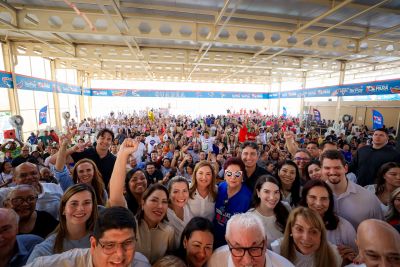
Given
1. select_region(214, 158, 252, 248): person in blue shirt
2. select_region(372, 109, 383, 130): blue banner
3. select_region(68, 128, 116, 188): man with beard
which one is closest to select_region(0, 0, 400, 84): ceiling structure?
select_region(372, 109, 383, 130): blue banner

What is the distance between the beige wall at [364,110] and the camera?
12.1 m

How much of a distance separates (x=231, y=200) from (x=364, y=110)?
54.7 ft

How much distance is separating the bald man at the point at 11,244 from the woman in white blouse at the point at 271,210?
2118 millimetres

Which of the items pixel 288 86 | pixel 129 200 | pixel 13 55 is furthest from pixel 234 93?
pixel 129 200

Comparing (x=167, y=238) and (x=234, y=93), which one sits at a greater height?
(x=234, y=93)

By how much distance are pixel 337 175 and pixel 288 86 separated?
78.8 ft

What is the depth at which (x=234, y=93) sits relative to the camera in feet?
82.4

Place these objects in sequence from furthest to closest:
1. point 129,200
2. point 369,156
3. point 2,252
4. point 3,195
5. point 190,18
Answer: point 190,18
point 369,156
point 129,200
point 3,195
point 2,252

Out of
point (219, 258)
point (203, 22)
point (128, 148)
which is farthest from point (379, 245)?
point (203, 22)

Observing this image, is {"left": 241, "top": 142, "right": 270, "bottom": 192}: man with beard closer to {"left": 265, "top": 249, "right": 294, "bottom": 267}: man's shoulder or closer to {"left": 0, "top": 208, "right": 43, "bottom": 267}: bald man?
{"left": 265, "top": 249, "right": 294, "bottom": 267}: man's shoulder

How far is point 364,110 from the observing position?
46.2 ft

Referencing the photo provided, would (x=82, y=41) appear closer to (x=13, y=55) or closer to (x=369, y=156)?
(x=13, y=55)

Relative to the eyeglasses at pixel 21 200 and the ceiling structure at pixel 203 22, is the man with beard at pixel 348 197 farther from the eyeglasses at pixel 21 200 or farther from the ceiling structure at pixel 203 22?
the ceiling structure at pixel 203 22

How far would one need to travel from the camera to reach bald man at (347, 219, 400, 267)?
1.24 metres
